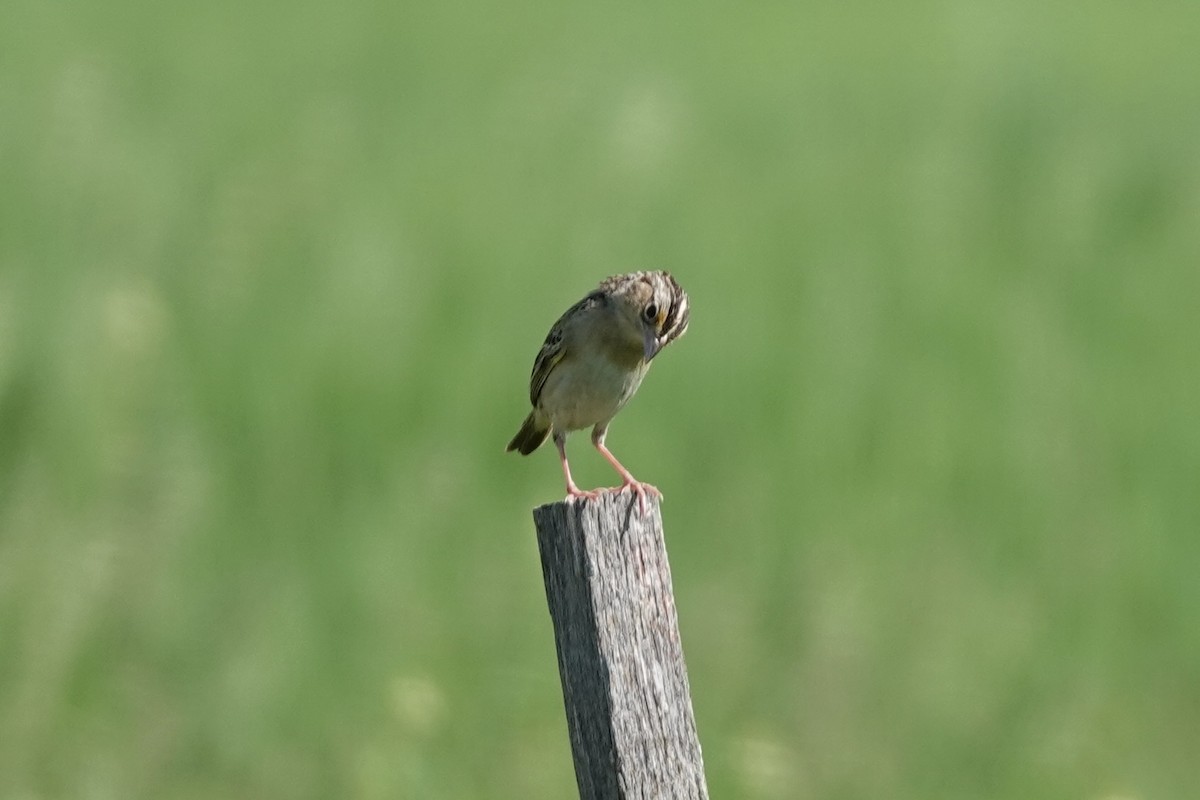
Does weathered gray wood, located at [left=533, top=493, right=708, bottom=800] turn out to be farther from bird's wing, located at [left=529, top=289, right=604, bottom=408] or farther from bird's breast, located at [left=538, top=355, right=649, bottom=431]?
bird's wing, located at [left=529, top=289, right=604, bottom=408]

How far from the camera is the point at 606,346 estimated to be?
279 inches

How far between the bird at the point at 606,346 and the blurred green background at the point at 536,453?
4.22 ft

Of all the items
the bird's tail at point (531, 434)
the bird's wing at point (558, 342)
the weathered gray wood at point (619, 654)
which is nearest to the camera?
the weathered gray wood at point (619, 654)

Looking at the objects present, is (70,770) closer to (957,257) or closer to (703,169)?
(957,257)

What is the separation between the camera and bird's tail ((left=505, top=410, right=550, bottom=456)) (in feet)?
25.3

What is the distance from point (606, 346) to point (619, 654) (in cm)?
267

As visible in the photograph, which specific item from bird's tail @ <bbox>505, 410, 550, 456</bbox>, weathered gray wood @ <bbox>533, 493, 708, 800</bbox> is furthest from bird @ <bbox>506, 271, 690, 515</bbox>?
weathered gray wood @ <bbox>533, 493, 708, 800</bbox>

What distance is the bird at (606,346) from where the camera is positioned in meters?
6.86

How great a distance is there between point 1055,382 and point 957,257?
5.96 ft

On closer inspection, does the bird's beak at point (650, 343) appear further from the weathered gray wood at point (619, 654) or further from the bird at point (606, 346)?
the weathered gray wood at point (619, 654)

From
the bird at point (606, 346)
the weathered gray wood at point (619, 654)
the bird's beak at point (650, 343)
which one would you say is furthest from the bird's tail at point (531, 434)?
the weathered gray wood at point (619, 654)

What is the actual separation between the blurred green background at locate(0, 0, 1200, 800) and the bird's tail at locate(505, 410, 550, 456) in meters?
1.00

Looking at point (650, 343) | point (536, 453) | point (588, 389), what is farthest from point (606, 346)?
point (536, 453)

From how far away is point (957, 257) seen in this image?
12445 mm
